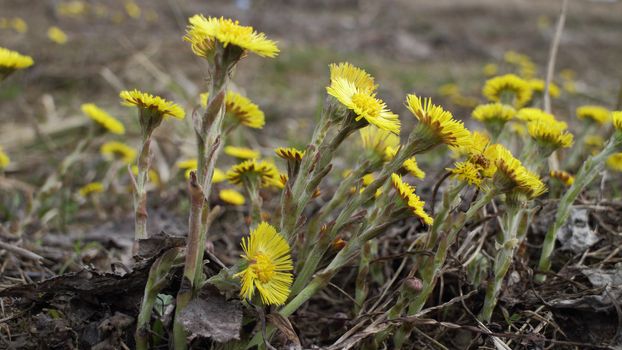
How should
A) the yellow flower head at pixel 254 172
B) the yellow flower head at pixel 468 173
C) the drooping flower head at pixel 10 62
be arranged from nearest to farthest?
the yellow flower head at pixel 468 173, the yellow flower head at pixel 254 172, the drooping flower head at pixel 10 62

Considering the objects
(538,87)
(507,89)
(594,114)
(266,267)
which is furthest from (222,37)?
(538,87)

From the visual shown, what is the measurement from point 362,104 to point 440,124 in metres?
0.20

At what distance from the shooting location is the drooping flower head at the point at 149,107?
1383mm

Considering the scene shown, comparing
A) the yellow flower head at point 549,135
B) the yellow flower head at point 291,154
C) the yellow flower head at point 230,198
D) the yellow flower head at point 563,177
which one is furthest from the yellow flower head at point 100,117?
the yellow flower head at point 563,177

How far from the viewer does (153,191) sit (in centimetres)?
336

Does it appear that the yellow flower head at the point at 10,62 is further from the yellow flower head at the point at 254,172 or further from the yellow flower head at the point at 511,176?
the yellow flower head at the point at 511,176

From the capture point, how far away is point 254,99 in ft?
18.3

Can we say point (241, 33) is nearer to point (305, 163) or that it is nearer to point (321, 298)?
point (305, 163)

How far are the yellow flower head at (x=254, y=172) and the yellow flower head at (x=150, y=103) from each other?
299mm

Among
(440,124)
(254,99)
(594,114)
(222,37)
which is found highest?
(222,37)

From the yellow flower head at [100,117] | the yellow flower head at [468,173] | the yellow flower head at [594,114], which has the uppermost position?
the yellow flower head at [468,173]

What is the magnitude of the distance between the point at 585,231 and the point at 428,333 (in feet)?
2.51

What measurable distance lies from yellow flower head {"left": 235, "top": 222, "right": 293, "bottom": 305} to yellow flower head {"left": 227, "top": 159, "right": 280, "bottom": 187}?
15.7 inches

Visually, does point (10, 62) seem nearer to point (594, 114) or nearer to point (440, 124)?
point (440, 124)
